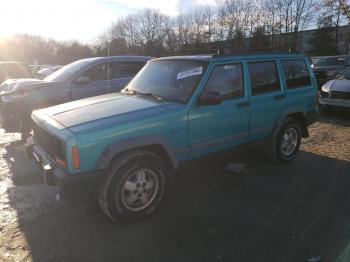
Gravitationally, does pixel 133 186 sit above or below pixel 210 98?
below

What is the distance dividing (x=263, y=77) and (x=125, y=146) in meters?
2.68

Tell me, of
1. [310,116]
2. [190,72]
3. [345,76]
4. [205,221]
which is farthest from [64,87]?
[345,76]

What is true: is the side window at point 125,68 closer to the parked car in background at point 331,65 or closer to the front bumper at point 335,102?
the front bumper at point 335,102

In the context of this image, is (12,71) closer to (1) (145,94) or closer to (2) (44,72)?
(2) (44,72)

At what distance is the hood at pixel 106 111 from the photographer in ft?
12.0

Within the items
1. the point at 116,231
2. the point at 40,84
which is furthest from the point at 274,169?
the point at 40,84

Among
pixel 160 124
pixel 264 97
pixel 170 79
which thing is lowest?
pixel 160 124

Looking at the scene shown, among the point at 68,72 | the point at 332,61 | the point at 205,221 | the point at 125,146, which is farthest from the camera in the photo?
the point at 332,61

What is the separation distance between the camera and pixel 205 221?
155 inches

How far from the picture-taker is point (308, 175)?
5324 millimetres

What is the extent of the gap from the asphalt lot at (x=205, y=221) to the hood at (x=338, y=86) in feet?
15.3

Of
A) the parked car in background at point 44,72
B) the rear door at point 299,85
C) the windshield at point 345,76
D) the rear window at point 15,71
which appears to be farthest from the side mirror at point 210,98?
the parked car in background at point 44,72

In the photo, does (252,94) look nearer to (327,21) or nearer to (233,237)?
(233,237)

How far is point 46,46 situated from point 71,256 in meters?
79.9
